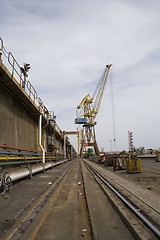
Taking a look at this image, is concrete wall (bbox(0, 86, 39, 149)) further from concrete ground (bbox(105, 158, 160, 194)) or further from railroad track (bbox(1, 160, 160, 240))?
concrete ground (bbox(105, 158, 160, 194))

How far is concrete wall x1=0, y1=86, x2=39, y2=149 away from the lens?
9133 mm

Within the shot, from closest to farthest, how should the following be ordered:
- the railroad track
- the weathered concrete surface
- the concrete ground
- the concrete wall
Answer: the railroad track → the concrete ground → the weathered concrete surface → the concrete wall

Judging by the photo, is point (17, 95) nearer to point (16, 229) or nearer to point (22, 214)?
point (22, 214)

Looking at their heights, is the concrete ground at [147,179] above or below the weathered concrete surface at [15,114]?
below

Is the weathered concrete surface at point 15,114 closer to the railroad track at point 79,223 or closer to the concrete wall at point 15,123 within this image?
the concrete wall at point 15,123

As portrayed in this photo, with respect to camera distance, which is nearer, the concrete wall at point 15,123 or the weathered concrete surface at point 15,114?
the weathered concrete surface at point 15,114

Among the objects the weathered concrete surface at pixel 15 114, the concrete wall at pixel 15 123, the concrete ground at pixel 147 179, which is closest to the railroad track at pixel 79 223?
the concrete ground at pixel 147 179

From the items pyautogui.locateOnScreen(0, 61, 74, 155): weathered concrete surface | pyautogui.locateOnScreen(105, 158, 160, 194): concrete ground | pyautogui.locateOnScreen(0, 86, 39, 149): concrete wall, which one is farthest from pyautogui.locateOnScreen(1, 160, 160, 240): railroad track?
pyautogui.locateOnScreen(0, 61, 74, 155): weathered concrete surface

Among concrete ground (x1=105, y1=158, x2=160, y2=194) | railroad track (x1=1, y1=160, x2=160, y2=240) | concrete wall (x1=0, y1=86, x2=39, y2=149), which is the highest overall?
concrete wall (x1=0, y1=86, x2=39, y2=149)

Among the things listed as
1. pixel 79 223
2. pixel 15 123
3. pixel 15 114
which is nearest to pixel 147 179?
pixel 79 223

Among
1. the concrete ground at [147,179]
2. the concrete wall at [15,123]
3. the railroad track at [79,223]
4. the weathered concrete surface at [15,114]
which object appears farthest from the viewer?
the concrete wall at [15,123]

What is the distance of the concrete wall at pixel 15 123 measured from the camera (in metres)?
9.13

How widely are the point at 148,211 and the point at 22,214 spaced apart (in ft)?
9.96

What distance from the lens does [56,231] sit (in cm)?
344
